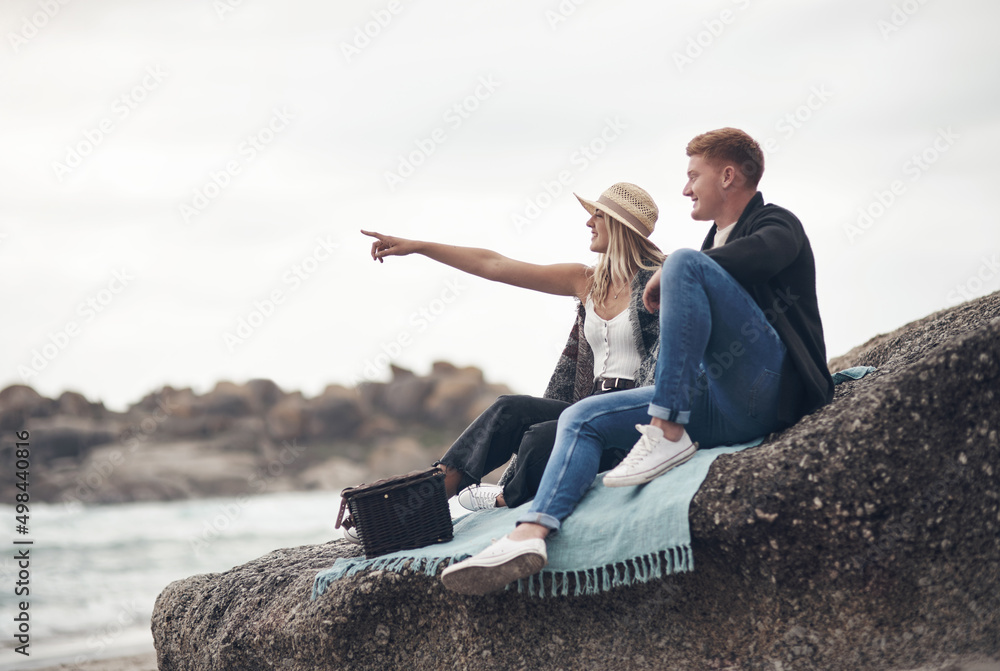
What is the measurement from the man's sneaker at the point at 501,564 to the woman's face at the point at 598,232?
1.64 meters

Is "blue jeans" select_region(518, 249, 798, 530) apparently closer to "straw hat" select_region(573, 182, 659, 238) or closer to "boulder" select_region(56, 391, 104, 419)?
"straw hat" select_region(573, 182, 659, 238)

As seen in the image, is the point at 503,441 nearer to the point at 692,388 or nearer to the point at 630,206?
the point at 692,388

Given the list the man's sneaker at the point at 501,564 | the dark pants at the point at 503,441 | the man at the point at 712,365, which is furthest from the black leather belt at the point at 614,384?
the man's sneaker at the point at 501,564

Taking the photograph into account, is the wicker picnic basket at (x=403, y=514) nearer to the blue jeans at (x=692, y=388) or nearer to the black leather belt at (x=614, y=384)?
the blue jeans at (x=692, y=388)

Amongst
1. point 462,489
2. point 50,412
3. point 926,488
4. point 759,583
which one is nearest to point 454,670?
point 462,489

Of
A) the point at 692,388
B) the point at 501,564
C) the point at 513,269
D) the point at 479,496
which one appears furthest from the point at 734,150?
the point at 479,496

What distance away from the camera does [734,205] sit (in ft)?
11.8

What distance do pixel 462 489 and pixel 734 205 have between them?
1.95m

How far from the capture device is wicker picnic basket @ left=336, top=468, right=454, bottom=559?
381 cm

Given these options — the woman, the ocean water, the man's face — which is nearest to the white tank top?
the woman

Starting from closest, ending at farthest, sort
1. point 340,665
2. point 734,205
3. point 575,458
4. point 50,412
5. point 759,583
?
point 759,583 → point 575,458 → point 734,205 → point 340,665 → point 50,412

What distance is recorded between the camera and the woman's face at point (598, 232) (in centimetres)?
408

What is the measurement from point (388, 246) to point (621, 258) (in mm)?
1202

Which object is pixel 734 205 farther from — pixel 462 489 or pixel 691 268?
pixel 462 489
